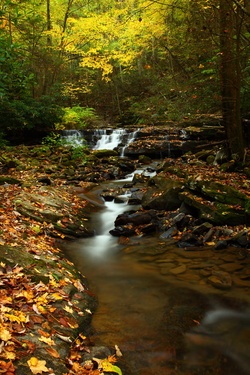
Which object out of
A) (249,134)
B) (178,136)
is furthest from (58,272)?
(178,136)

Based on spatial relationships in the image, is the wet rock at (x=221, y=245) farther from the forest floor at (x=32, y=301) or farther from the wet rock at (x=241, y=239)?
the forest floor at (x=32, y=301)

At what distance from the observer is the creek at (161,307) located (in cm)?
337

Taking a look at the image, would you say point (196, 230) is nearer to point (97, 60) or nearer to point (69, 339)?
point (69, 339)

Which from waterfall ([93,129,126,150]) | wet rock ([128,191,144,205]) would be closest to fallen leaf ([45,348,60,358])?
wet rock ([128,191,144,205])

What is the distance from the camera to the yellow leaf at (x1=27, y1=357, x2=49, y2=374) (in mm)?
2426

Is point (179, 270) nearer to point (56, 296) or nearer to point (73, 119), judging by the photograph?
point (56, 296)

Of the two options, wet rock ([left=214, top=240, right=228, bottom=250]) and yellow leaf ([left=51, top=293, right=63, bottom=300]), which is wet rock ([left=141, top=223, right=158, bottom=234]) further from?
yellow leaf ([left=51, top=293, right=63, bottom=300])

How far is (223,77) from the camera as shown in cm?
941

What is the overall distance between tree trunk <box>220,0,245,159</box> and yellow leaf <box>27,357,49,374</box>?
28.2 feet

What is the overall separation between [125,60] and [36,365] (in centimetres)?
1998

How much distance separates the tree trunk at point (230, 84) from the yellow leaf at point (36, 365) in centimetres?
861

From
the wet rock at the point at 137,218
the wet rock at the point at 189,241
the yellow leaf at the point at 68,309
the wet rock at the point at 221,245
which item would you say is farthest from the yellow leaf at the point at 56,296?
the wet rock at the point at 137,218

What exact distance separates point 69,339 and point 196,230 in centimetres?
447

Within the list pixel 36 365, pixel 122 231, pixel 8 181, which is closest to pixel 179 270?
pixel 122 231
